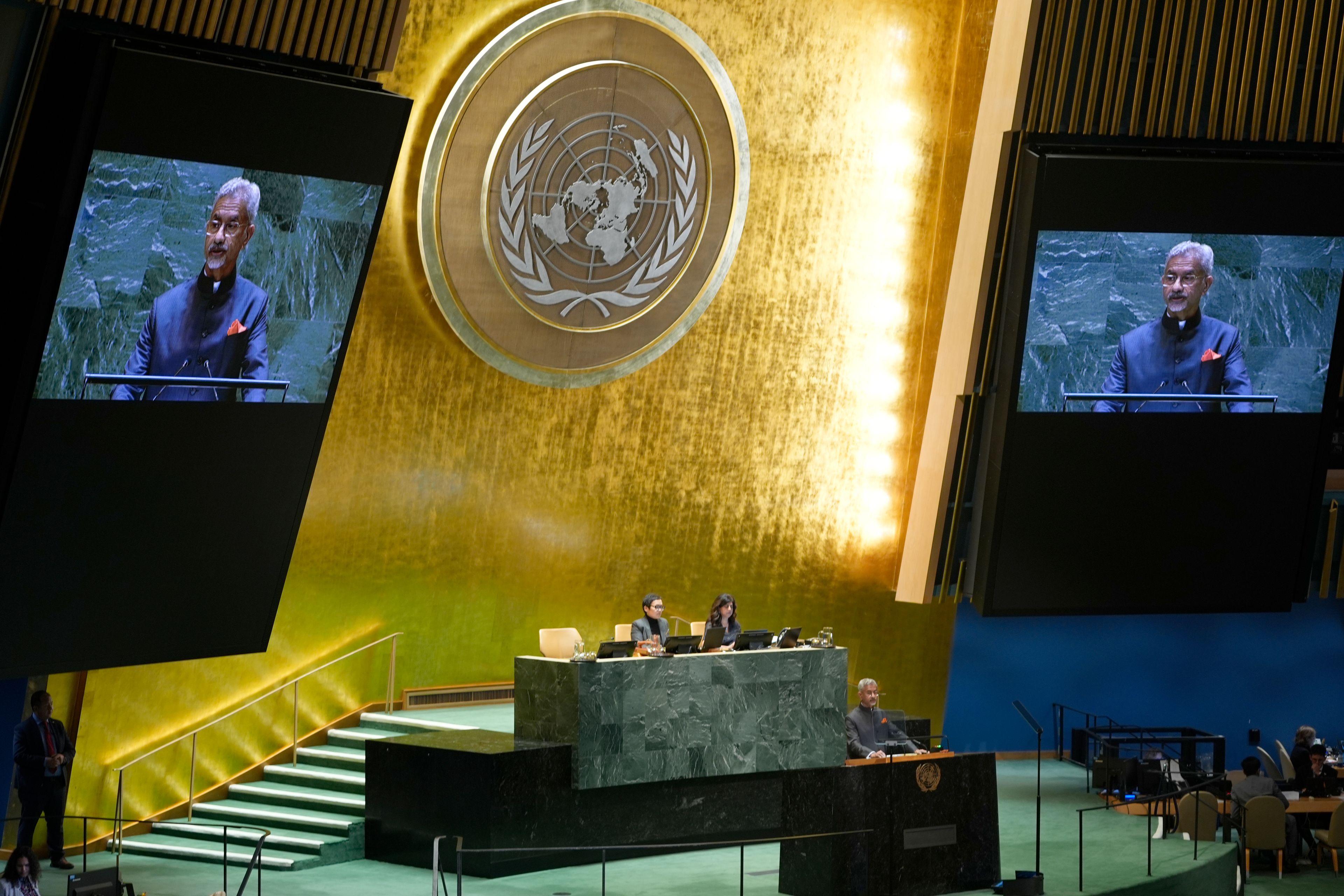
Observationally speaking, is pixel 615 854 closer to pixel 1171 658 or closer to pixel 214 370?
pixel 214 370

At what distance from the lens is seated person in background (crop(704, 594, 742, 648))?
36.1ft

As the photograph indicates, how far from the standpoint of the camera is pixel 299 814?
10867mm

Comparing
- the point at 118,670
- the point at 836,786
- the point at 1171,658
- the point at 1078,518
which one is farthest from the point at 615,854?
the point at 1171,658

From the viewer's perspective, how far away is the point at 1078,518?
503 inches

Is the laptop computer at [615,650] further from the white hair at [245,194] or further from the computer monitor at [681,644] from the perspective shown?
the white hair at [245,194]

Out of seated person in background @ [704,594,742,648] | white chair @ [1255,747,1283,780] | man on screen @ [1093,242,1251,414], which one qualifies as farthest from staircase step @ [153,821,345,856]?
white chair @ [1255,747,1283,780]

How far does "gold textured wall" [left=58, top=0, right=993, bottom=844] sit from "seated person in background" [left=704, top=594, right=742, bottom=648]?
213 cm

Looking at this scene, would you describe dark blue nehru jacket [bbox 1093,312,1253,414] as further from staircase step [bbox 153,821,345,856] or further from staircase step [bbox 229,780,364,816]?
staircase step [bbox 153,821,345,856]

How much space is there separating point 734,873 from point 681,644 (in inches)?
56.8

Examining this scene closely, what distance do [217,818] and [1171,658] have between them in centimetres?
923

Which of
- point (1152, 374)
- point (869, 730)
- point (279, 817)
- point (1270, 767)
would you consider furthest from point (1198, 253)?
point (279, 817)

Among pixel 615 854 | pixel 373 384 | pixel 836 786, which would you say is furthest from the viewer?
pixel 373 384

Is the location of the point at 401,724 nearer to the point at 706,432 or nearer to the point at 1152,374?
the point at 706,432

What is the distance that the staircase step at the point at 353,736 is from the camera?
11.9 m
